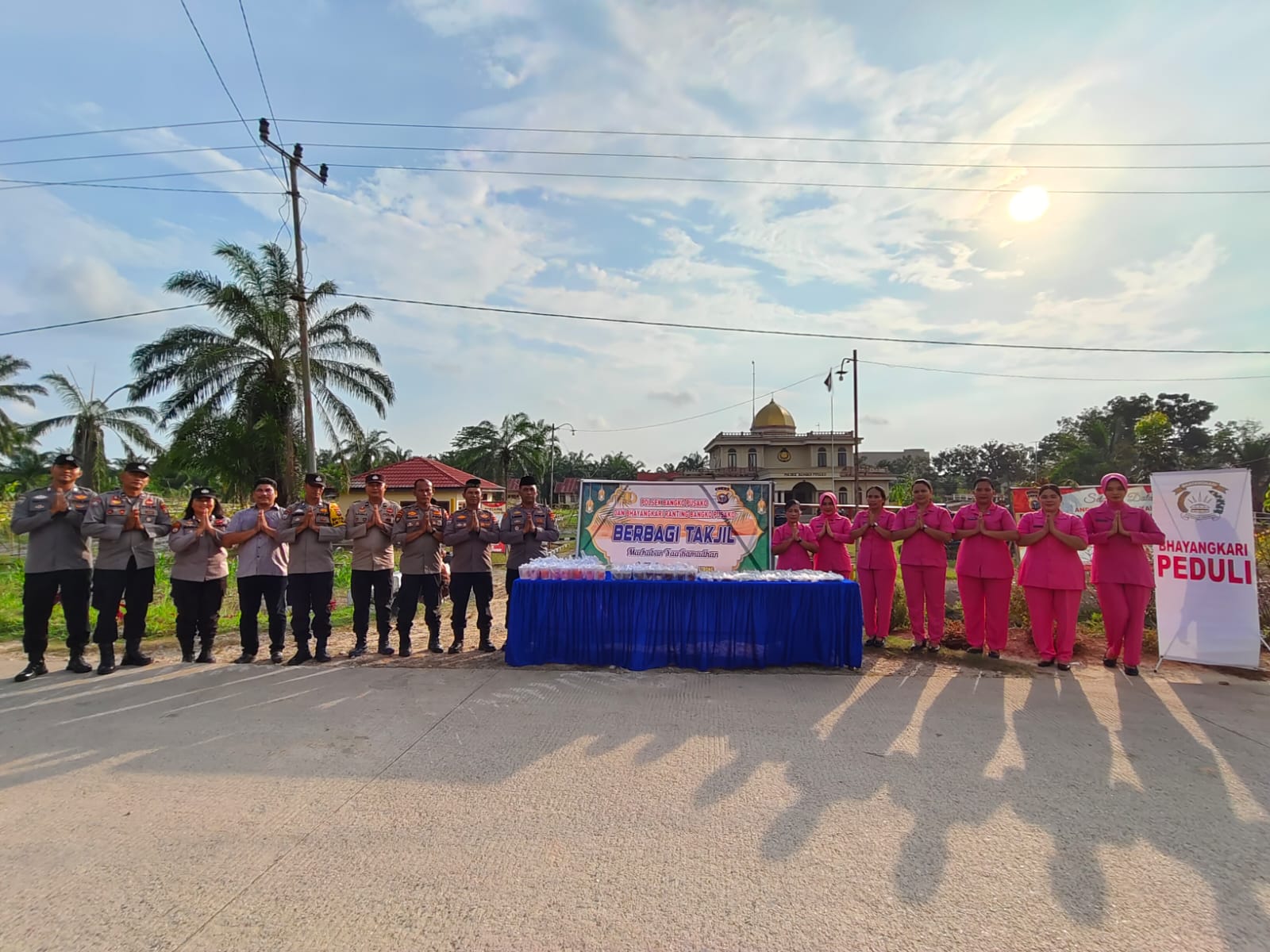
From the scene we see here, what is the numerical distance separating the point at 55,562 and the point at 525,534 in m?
3.89

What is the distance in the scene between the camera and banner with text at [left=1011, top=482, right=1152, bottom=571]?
7.18 m

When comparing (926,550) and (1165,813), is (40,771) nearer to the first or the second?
(1165,813)

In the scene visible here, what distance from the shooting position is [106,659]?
217 inches

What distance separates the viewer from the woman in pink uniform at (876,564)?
6336mm

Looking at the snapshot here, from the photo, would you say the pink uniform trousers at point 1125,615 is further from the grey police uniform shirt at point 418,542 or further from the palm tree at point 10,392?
the palm tree at point 10,392

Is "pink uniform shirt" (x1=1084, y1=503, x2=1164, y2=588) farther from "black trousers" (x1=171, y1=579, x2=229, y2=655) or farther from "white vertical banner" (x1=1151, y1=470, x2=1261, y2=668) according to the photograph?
"black trousers" (x1=171, y1=579, x2=229, y2=655)

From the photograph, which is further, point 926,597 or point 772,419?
point 772,419

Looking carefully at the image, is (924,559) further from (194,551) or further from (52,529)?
(52,529)

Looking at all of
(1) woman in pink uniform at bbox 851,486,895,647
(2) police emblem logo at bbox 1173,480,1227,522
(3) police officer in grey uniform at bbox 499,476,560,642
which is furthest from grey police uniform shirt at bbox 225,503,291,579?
(2) police emblem logo at bbox 1173,480,1227,522

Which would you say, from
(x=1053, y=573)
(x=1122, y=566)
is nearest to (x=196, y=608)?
(x=1053, y=573)

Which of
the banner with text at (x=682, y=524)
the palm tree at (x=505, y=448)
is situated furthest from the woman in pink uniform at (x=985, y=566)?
the palm tree at (x=505, y=448)

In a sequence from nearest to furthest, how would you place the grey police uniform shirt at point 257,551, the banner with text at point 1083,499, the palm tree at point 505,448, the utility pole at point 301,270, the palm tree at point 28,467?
the grey police uniform shirt at point 257,551 < the banner with text at point 1083,499 < the utility pole at point 301,270 < the palm tree at point 28,467 < the palm tree at point 505,448

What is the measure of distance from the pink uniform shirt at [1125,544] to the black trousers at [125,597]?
821cm

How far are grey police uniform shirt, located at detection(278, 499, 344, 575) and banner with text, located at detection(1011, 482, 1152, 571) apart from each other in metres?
6.55
